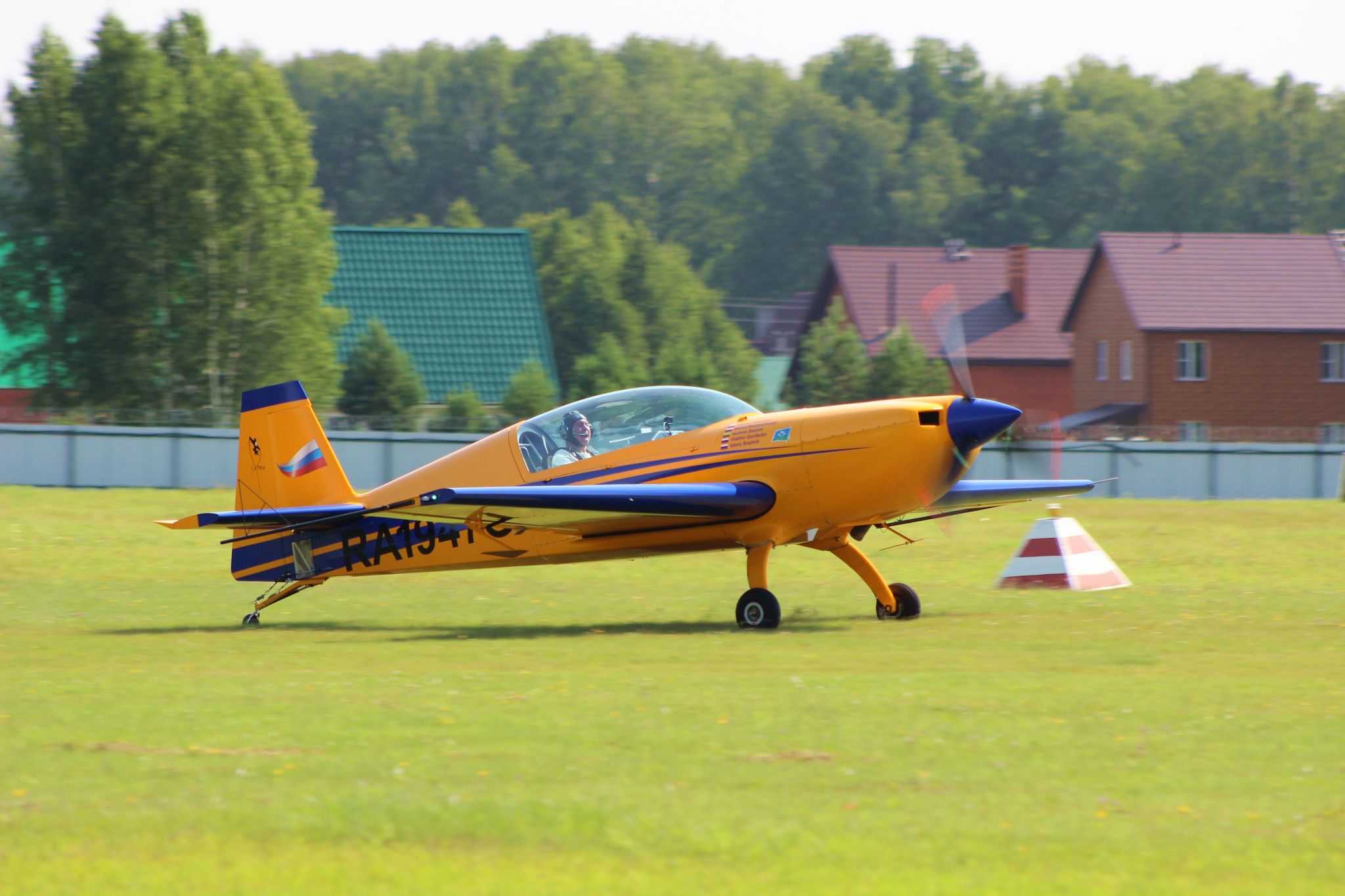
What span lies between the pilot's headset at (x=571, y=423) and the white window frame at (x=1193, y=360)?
42.9 metres

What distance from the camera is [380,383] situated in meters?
39.0

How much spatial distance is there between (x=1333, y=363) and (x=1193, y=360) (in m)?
4.83

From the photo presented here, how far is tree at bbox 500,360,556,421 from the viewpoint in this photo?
1517 inches

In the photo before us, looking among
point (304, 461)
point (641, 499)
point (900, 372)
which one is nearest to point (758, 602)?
point (641, 499)

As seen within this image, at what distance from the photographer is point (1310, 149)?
9219cm

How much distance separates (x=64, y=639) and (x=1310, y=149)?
9346 cm

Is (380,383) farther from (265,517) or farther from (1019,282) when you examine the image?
(1019,282)

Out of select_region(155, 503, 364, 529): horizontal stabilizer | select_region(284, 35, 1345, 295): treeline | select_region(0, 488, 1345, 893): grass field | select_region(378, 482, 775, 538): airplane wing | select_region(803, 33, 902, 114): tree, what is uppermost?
select_region(803, 33, 902, 114): tree

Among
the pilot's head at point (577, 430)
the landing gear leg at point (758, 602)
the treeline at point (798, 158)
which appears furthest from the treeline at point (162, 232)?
the treeline at point (798, 158)

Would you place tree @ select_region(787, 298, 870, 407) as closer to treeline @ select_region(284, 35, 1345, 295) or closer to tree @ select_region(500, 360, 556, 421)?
tree @ select_region(500, 360, 556, 421)

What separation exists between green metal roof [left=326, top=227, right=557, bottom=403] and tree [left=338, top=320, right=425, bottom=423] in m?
8.99

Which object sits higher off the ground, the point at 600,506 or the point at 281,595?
the point at 600,506

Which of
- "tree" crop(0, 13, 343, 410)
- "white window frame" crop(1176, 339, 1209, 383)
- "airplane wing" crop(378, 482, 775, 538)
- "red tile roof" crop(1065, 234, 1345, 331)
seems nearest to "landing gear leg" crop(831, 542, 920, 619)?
"airplane wing" crop(378, 482, 775, 538)

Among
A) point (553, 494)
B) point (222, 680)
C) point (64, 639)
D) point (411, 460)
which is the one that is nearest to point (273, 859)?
point (222, 680)
